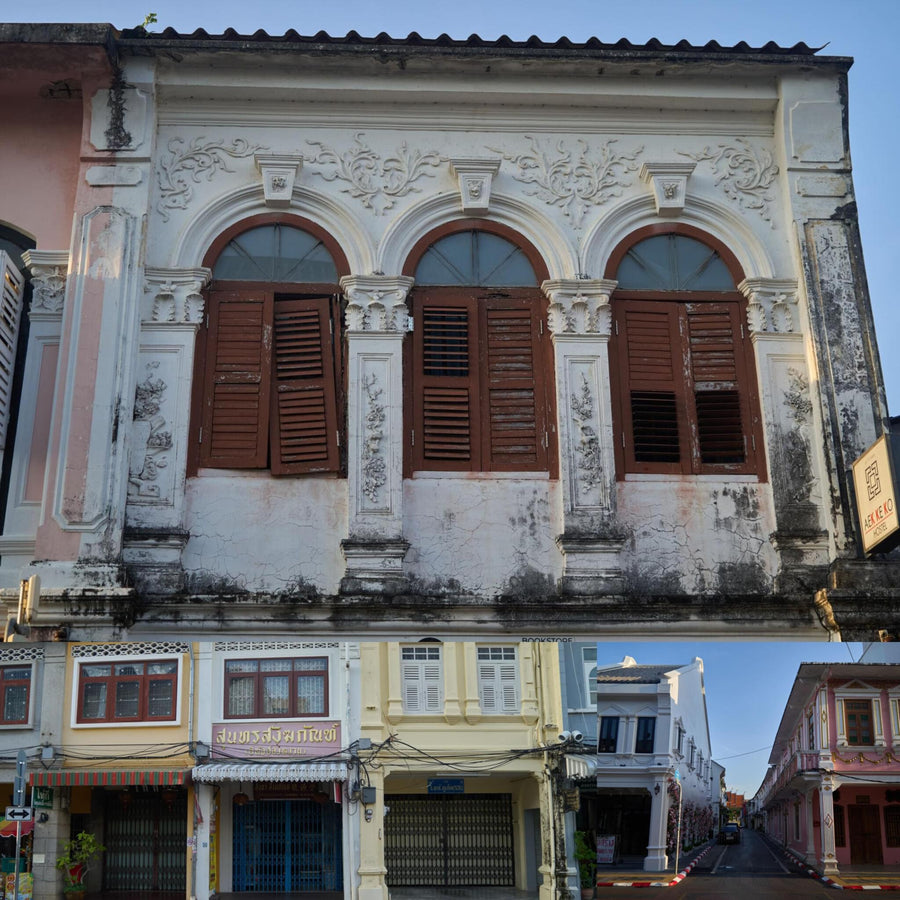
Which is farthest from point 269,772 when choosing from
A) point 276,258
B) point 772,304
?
point 772,304

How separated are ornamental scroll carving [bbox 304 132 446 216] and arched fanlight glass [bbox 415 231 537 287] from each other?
671 millimetres

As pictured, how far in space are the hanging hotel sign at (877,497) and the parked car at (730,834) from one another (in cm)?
621

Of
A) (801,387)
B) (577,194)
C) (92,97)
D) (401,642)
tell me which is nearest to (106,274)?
(92,97)

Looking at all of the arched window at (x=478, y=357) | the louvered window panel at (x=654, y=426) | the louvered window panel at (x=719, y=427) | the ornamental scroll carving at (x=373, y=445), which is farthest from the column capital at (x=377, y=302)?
the louvered window panel at (x=719, y=427)

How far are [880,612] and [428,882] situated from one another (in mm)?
7503

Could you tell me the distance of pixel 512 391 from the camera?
11422 millimetres

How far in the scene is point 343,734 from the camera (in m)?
4.11

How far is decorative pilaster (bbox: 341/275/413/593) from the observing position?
10.6 m

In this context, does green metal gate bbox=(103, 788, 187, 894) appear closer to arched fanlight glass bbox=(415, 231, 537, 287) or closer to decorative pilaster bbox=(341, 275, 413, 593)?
decorative pilaster bbox=(341, 275, 413, 593)

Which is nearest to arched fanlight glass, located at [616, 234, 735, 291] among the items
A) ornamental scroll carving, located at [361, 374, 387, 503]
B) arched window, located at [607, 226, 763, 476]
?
arched window, located at [607, 226, 763, 476]

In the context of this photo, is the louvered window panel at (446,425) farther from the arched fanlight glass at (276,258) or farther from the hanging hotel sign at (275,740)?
the hanging hotel sign at (275,740)

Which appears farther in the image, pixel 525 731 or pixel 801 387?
pixel 801 387

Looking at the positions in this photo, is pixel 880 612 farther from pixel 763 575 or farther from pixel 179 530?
pixel 179 530

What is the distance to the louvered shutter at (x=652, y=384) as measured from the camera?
11297 millimetres
